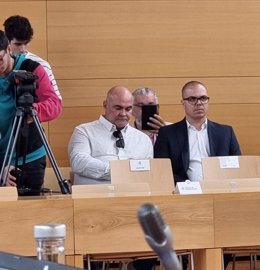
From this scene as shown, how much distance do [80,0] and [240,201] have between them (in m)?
3.19

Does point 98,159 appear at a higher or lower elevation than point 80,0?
lower

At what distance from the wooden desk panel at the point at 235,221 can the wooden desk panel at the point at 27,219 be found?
62 cm

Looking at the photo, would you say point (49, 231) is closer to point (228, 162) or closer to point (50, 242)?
point (50, 242)

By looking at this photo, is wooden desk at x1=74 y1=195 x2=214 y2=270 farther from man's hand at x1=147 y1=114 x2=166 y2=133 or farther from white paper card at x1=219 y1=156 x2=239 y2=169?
man's hand at x1=147 y1=114 x2=166 y2=133

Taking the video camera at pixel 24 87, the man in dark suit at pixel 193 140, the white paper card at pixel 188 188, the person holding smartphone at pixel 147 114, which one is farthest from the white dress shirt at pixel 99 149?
the white paper card at pixel 188 188

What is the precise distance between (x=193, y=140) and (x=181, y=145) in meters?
0.09

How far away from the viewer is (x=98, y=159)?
187 inches

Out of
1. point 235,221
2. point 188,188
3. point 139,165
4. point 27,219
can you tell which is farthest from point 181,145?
point 27,219

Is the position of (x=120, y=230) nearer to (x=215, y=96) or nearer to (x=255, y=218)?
(x=255, y=218)

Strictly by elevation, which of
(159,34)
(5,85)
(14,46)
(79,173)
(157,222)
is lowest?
(157,222)

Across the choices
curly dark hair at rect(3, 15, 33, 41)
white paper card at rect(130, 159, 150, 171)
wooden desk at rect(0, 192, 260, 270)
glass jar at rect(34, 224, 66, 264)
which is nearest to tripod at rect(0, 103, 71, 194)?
white paper card at rect(130, 159, 150, 171)

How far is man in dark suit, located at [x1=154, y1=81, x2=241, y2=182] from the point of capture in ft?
15.9

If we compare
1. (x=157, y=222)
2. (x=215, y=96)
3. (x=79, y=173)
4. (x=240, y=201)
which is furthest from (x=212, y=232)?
(x=215, y=96)

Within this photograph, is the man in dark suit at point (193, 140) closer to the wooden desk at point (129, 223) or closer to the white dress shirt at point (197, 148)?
the white dress shirt at point (197, 148)
